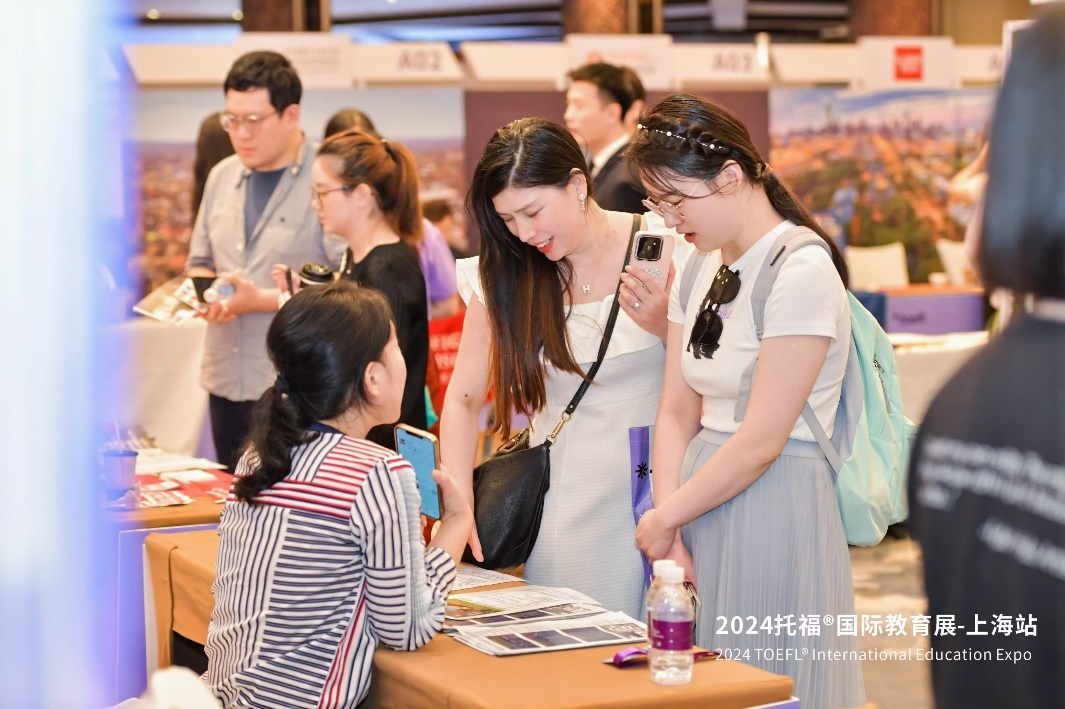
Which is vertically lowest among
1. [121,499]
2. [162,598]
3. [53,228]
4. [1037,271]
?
[162,598]

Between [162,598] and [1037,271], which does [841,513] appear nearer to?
[1037,271]

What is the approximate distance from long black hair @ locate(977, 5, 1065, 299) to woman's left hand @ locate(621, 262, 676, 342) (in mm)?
1343

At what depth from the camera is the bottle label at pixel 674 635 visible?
1.70m

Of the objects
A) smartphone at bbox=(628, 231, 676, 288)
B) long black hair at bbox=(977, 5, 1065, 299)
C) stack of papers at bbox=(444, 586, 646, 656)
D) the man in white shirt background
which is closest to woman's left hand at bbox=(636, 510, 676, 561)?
stack of papers at bbox=(444, 586, 646, 656)

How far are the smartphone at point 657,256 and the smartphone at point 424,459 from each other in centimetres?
60

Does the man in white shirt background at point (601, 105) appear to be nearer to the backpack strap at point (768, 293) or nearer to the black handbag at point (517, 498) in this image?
the black handbag at point (517, 498)

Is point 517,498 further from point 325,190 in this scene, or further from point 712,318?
point 325,190

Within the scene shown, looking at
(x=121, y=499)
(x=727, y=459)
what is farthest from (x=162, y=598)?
(x=727, y=459)

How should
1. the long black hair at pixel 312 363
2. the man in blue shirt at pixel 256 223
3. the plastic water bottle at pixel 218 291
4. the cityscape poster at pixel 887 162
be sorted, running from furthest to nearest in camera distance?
the cityscape poster at pixel 887 162
the man in blue shirt at pixel 256 223
the plastic water bottle at pixel 218 291
the long black hair at pixel 312 363

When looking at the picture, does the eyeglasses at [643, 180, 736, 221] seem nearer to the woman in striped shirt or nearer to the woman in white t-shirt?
the woman in white t-shirt

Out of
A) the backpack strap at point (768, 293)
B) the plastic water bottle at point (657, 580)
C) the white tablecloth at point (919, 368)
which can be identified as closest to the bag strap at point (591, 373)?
the backpack strap at point (768, 293)

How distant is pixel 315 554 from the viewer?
1883 millimetres

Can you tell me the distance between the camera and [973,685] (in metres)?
1.02

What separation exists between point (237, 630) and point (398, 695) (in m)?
0.29
